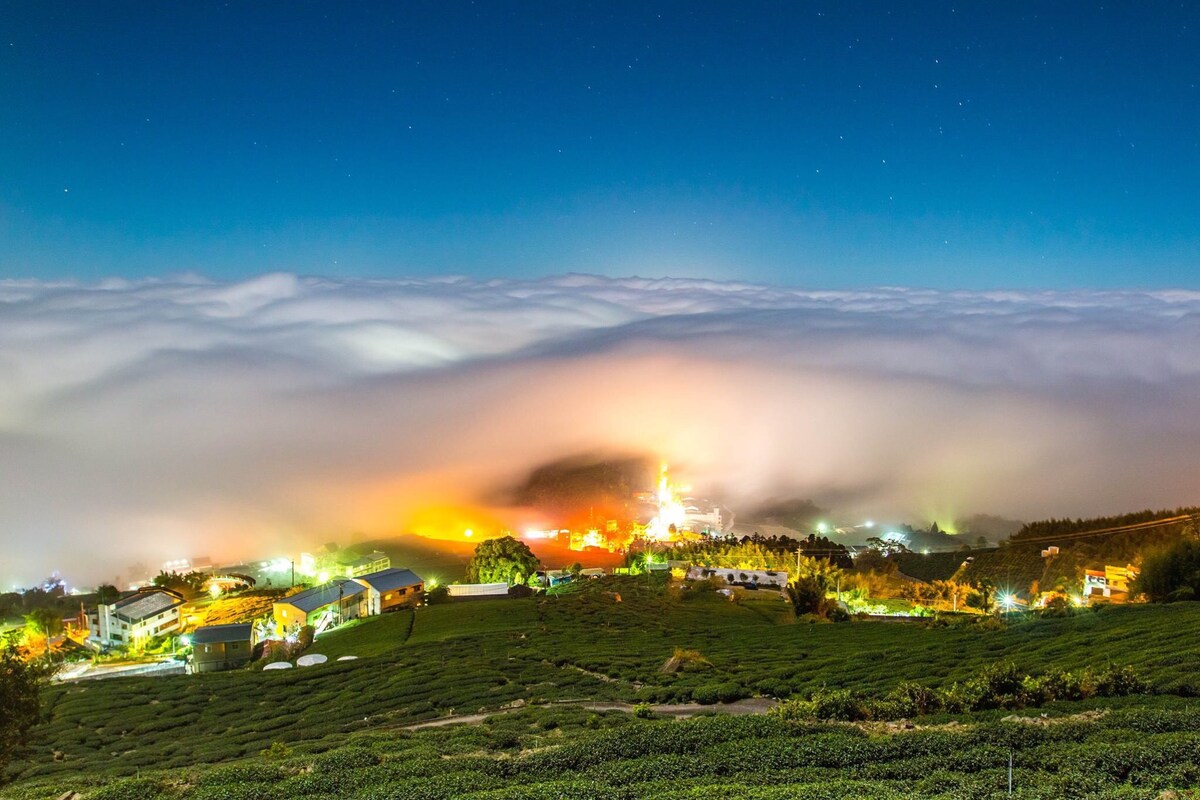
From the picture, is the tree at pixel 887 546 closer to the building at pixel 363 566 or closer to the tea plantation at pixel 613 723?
the tea plantation at pixel 613 723

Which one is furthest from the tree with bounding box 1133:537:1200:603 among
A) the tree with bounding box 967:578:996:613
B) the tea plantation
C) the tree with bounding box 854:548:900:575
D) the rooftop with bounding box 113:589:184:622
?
the rooftop with bounding box 113:589:184:622

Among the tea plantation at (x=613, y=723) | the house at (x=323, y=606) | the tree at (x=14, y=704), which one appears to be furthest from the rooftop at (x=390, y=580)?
the tree at (x=14, y=704)

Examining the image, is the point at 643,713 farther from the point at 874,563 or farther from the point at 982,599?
the point at 874,563

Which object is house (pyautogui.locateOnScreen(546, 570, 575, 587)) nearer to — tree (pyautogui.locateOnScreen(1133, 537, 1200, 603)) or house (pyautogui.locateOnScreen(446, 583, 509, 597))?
house (pyautogui.locateOnScreen(446, 583, 509, 597))

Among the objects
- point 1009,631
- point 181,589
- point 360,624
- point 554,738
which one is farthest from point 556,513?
point 554,738

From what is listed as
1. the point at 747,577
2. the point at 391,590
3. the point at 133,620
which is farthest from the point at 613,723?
the point at 133,620

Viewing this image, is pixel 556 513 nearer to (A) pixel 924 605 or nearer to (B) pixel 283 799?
(A) pixel 924 605
